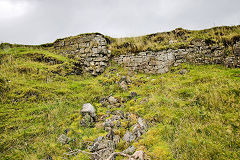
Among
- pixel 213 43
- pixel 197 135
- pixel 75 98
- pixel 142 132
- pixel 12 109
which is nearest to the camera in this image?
pixel 197 135

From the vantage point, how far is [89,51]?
427 inches

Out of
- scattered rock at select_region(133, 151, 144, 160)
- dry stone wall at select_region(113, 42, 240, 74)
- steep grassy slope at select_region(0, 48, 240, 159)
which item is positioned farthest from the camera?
dry stone wall at select_region(113, 42, 240, 74)

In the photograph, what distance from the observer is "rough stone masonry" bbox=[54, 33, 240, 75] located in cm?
869

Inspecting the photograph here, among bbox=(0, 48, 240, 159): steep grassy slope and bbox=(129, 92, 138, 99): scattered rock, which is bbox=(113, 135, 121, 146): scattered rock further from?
bbox=(129, 92, 138, 99): scattered rock

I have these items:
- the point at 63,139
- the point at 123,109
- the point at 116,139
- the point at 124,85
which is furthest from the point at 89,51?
the point at 116,139

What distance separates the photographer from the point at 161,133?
12.2ft

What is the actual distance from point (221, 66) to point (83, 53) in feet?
36.3

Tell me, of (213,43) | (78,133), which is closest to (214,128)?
(78,133)

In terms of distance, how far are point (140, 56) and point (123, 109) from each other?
6.10 m

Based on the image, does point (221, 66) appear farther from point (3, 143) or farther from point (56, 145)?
point (3, 143)

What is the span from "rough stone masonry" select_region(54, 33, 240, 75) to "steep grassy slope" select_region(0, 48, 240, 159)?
1173mm

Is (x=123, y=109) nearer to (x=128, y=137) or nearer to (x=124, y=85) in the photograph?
(x=128, y=137)

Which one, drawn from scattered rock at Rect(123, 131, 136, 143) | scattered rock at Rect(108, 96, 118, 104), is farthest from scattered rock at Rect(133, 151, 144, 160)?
scattered rock at Rect(108, 96, 118, 104)

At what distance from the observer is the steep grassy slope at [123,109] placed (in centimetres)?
308
